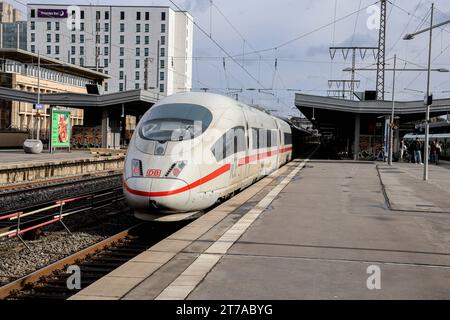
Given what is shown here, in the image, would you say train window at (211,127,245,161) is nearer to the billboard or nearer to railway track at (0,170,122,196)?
railway track at (0,170,122,196)

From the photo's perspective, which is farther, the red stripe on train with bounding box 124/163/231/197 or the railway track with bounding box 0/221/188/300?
the red stripe on train with bounding box 124/163/231/197

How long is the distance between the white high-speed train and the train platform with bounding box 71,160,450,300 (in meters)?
0.68

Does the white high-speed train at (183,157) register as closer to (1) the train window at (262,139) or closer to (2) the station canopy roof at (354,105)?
(1) the train window at (262,139)

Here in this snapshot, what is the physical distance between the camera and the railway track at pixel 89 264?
7.28 m

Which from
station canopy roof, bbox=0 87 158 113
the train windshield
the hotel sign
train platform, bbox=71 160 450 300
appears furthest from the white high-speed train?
the hotel sign

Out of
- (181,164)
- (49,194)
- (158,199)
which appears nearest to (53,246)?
(158,199)

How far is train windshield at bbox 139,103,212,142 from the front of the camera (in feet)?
36.0

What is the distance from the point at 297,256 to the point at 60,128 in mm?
30975

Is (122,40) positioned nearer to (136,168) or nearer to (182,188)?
(136,168)

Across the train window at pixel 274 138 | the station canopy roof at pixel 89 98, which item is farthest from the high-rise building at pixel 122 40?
the train window at pixel 274 138

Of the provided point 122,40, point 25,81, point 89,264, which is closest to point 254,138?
point 89,264

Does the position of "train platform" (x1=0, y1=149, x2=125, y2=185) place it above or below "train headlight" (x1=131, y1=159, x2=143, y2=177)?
below

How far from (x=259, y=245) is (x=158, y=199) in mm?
2489

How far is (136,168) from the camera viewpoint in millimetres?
10398
